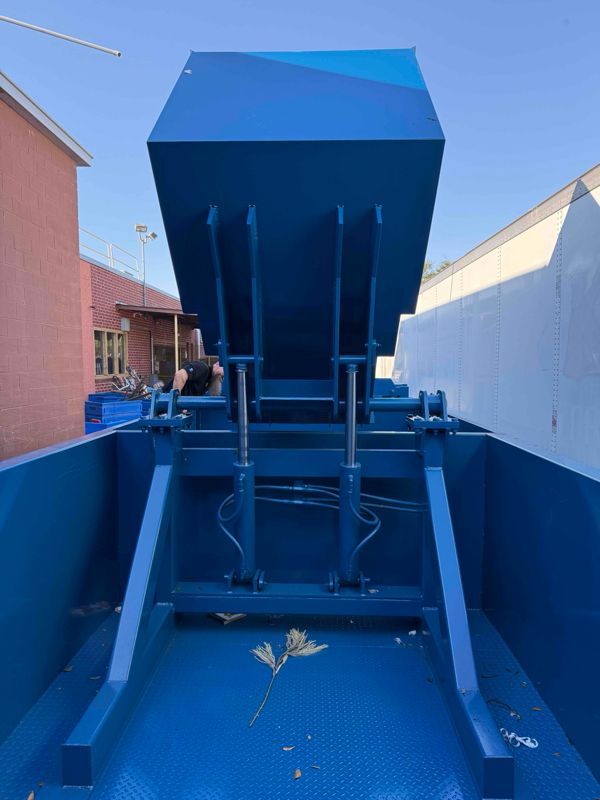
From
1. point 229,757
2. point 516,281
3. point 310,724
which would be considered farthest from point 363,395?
point 516,281

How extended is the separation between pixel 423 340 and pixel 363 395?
7.65 m

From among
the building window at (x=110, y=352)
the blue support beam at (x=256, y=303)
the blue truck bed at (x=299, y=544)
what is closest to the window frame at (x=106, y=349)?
the building window at (x=110, y=352)

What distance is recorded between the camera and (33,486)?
2.05 m

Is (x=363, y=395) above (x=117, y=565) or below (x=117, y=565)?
above

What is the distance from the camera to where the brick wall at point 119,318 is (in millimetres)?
11219

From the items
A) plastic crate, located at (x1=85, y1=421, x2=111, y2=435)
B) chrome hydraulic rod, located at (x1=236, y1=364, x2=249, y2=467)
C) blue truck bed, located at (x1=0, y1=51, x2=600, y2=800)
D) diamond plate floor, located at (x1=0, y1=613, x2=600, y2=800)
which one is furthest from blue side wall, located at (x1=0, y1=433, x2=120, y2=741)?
plastic crate, located at (x1=85, y1=421, x2=111, y2=435)

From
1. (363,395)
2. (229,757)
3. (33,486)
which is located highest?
(363,395)

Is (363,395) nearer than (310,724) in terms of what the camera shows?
No

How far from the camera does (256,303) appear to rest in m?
2.30

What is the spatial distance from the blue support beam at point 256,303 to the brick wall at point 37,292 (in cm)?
364

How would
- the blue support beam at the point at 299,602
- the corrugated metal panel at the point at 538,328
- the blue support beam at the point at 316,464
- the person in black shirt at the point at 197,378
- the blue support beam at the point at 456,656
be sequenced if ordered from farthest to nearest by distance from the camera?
the person in black shirt at the point at 197,378 → the corrugated metal panel at the point at 538,328 → the blue support beam at the point at 316,464 → the blue support beam at the point at 299,602 → the blue support beam at the point at 456,656

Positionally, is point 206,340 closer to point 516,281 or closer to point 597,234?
point 597,234

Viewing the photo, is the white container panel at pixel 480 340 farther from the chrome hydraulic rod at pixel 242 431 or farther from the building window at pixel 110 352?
the building window at pixel 110 352

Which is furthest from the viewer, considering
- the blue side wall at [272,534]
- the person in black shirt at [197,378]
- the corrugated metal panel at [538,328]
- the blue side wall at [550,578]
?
the person in black shirt at [197,378]
